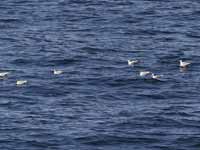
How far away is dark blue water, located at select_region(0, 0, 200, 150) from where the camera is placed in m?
60.9

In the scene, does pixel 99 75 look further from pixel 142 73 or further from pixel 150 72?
pixel 150 72

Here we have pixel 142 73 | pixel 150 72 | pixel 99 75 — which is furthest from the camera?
pixel 150 72

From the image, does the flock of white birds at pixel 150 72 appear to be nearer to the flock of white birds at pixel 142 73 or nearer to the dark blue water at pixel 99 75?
the flock of white birds at pixel 142 73

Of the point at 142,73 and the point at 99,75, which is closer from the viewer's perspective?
the point at 142,73

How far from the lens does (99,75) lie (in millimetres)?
73250

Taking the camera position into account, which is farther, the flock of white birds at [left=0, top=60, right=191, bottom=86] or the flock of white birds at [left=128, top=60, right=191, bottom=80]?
the flock of white birds at [left=128, top=60, right=191, bottom=80]

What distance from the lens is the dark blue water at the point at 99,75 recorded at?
200 feet

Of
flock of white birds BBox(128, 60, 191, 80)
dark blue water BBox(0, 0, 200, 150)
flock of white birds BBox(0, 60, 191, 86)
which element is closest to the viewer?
dark blue water BBox(0, 0, 200, 150)

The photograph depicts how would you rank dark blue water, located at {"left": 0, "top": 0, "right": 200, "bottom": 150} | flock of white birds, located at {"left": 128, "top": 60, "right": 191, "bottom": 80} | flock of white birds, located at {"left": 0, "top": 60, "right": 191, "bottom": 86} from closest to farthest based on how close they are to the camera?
dark blue water, located at {"left": 0, "top": 0, "right": 200, "bottom": 150}, flock of white birds, located at {"left": 0, "top": 60, "right": 191, "bottom": 86}, flock of white birds, located at {"left": 128, "top": 60, "right": 191, "bottom": 80}

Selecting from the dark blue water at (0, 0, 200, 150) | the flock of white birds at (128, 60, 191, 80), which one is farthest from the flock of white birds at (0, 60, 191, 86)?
the dark blue water at (0, 0, 200, 150)

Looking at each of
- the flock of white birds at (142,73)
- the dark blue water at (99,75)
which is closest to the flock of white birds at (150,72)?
the flock of white birds at (142,73)

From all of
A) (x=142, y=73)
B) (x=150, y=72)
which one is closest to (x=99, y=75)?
(x=142, y=73)

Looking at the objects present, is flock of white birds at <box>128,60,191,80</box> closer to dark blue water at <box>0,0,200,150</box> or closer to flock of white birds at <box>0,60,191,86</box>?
flock of white birds at <box>0,60,191,86</box>

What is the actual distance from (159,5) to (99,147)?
40957 millimetres
